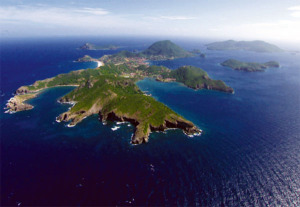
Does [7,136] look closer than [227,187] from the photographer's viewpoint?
No

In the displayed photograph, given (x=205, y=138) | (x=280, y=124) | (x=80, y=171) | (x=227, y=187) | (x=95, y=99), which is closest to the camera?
(x=227, y=187)

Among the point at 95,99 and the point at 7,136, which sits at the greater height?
the point at 95,99

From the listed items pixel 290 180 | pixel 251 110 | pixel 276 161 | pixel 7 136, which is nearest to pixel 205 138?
pixel 276 161

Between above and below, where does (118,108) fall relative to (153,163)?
above

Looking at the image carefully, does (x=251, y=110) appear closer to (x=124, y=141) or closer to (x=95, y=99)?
(x=124, y=141)

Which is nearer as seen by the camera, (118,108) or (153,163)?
(153,163)

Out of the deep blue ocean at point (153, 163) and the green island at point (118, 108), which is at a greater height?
the green island at point (118, 108)

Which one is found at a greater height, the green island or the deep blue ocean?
the green island

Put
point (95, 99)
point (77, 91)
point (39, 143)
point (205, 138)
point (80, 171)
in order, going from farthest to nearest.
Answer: point (77, 91) < point (95, 99) < point (205, 138) < point (39, 143) < point (80, 171)

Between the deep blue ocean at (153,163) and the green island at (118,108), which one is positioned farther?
the green island at (118,108)

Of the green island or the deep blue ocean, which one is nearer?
the deep blue ocean
